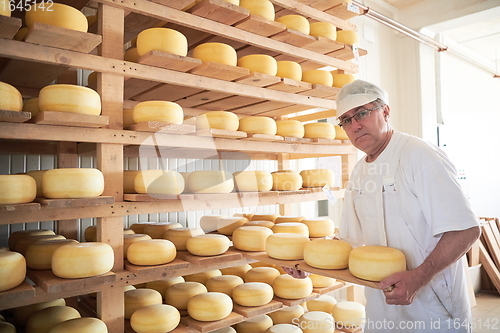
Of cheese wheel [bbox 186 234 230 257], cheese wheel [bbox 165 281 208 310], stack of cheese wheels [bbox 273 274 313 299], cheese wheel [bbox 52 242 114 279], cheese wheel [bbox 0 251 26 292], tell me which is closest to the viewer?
cheese wheel [bbox 0 251 26 292]

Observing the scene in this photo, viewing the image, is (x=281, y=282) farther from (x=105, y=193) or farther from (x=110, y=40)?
(x=110, y=40)

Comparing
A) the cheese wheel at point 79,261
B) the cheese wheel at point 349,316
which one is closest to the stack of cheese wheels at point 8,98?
the cheese wheel at point 79,261

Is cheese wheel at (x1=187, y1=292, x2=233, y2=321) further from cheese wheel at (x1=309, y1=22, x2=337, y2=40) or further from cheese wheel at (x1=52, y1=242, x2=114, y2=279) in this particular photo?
cheese wheel at (x1=309, y1=22, x2=337, y2=40)

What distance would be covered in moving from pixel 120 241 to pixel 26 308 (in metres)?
0.71

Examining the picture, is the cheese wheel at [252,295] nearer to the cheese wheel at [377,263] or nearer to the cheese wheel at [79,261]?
the cheese wheel at [377,263]

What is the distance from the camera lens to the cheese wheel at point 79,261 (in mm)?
1720

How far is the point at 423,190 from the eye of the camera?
68.7 inches

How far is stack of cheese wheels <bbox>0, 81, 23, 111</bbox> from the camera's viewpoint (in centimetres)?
164

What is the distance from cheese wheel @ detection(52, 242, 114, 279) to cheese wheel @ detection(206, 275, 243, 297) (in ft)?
3.24

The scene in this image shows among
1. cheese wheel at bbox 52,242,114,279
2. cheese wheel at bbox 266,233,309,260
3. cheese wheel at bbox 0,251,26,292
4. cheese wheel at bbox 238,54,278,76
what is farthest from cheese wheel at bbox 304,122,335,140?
cheese wheel at bbox 0,251,26,292

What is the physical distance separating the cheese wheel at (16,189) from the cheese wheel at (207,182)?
86 centimetres

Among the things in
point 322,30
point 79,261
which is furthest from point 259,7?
point 79,261

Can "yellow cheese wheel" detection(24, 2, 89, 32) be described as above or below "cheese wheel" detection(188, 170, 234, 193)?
above

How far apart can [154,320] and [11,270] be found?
2.48 feet
